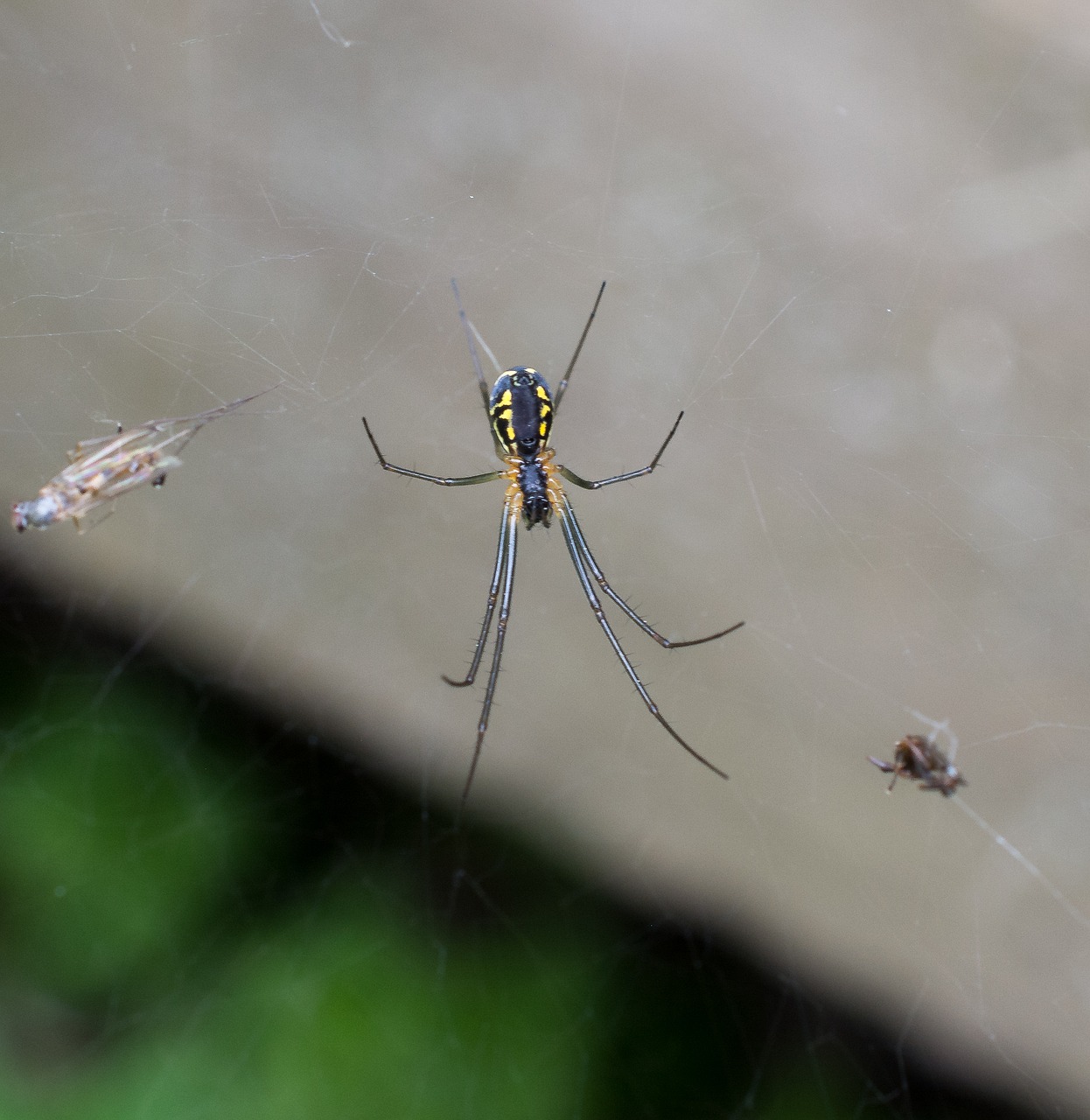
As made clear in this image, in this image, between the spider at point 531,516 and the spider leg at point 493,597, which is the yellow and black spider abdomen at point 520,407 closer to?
the spider at point 531,516

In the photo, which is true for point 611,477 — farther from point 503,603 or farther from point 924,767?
point 924,767

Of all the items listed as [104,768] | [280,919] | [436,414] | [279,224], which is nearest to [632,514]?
[436,414]

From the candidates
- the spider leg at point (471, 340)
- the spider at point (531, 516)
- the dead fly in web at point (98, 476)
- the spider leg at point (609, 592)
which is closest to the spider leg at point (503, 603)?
the spider at point (531, 516)

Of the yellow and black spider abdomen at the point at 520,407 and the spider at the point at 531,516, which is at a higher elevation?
the yellow and black spider abdomen at the point at 520,407

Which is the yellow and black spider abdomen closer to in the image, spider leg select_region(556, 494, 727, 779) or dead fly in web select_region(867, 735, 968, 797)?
spider leg select_region(556, 494, 727, 779)

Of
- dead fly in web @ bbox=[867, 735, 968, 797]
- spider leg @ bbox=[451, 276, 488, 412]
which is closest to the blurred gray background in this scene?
spider leg @ bbox=[451, 276, 488, 412]

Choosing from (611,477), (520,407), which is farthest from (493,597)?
(520,407)

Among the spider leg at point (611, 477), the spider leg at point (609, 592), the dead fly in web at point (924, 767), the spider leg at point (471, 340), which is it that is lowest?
the dead fly in web at point (924, 767)
